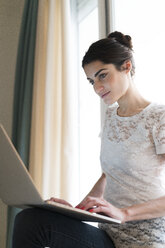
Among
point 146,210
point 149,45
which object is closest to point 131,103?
point 146,210

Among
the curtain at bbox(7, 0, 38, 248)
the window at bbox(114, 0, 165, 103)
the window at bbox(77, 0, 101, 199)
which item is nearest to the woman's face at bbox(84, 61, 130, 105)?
the window at bbox(114, 0, 165, 103)

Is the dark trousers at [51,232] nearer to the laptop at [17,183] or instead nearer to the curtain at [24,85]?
the laptop at [17,183]

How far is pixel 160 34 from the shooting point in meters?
1.74

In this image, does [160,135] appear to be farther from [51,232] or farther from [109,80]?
[51,232]

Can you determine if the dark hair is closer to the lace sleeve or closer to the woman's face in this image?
the woman's face

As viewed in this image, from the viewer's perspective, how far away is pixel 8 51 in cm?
300

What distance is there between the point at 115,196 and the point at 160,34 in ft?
2.85

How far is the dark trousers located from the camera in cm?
107

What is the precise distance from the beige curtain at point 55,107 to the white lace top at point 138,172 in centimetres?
74

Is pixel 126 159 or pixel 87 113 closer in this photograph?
pixel 126 159

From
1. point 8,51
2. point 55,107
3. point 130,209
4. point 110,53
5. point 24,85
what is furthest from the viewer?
point 8,51

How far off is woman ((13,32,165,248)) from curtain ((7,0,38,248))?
1100 millimetres

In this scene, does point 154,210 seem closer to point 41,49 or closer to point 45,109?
point 45,109

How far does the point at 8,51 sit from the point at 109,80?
183 cm
